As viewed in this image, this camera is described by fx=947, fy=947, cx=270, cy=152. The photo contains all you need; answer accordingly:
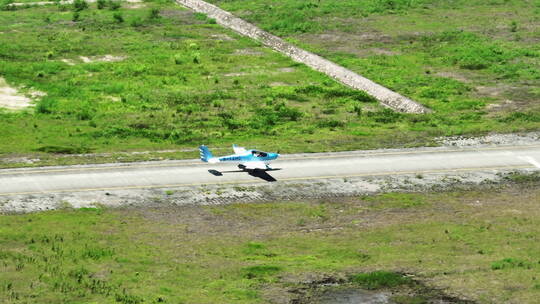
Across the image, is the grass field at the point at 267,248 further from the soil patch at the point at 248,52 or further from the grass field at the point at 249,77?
the soil patch at the point at 248,52

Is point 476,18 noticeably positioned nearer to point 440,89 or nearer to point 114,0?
point 440,89

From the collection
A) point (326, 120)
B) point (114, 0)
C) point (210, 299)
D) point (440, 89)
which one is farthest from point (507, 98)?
point (114, 0)

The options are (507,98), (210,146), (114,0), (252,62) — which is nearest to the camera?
(210,146)

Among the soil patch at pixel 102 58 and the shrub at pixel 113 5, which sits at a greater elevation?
the shrub at pixel 113 5

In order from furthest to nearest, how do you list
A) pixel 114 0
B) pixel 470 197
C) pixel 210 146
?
pixel 114 0, pixel 210 146, pixel 470 197

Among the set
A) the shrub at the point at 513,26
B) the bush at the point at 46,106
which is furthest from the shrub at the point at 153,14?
the shrub at the point at 513,26

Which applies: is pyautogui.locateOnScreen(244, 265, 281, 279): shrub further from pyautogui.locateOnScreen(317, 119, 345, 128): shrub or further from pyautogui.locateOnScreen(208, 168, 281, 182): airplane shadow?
pyautogui.locateOnScreen(317, 119, 345, 128): shrub
